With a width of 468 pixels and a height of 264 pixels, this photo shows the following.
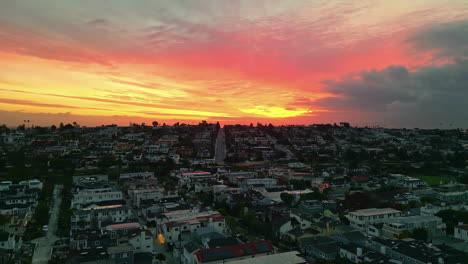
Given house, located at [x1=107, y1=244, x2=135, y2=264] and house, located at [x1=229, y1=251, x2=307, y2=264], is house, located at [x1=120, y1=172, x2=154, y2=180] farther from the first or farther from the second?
house, located at [x1=229, y1=251, x2=307, y2=264]

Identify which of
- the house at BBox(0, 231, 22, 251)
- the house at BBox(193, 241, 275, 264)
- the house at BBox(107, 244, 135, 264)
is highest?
the house at BBox(193, 241, 275, 264)

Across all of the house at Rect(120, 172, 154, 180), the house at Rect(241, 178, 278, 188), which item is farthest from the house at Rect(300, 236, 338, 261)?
the house at Rect(120, 172, 154, 180)

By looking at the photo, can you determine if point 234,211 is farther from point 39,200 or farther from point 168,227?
point 39,200

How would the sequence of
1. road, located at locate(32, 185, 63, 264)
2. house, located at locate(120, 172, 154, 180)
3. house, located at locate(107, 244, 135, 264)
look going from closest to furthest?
house, located at locate(107, 244, 135, 264) < road, located at locate(32, 185, 63, 264) < house, located at locate(120, 172, 154, 180)

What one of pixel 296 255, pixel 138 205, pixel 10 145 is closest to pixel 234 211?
pixel 138 205

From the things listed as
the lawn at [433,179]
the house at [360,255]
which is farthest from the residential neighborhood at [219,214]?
the lawn at [433,179]

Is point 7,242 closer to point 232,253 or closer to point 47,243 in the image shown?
point 47,243
